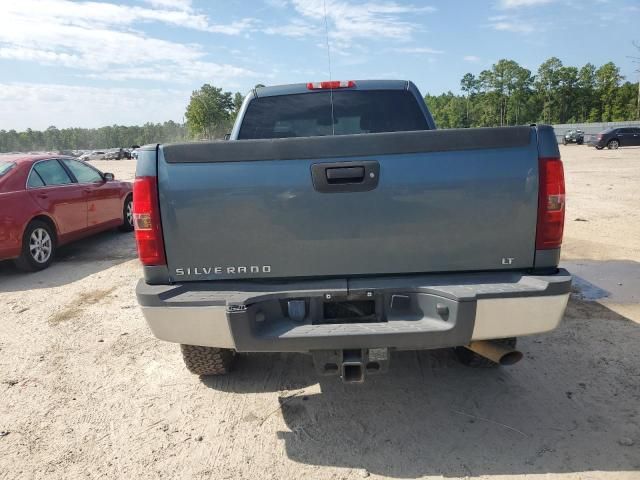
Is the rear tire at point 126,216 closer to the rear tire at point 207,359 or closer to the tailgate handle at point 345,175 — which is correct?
the rear tire at point 207,359

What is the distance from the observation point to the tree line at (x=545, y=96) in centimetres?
7469

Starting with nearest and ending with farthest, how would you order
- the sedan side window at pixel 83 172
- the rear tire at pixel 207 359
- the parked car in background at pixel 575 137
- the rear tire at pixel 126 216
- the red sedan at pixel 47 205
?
1. the rear tire at pixel 207 359
2. the red sedan at pixel 47 205
3. the sedan side window at pixel 83 172
4. the rear tire at pixel 126 216
5. the parked car in background at pixel 575 137

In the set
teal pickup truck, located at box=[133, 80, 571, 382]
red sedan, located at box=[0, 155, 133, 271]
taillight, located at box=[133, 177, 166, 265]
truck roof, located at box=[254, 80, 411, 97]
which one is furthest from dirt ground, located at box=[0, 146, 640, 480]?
truck roof, located at box=[254, 80, 411, 97]

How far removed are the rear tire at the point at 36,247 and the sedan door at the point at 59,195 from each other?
210 millimetres

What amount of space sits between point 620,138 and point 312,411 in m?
36.3

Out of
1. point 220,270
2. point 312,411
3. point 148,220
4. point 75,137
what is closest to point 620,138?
point 312,411

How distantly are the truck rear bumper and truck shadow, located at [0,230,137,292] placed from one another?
4462mm

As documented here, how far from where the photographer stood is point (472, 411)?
307 cm

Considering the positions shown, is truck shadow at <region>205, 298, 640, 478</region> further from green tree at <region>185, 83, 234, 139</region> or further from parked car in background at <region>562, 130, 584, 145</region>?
green tree at <region>185, 83, 234, 139</region>

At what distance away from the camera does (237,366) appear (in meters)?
3.80

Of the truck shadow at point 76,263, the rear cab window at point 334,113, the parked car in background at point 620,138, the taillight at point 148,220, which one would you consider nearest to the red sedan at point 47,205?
the truck shadow at point 76,263

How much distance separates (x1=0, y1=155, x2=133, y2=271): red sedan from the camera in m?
6.31

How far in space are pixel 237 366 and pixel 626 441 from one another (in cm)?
264

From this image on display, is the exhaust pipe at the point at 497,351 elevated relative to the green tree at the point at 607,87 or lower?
lower
